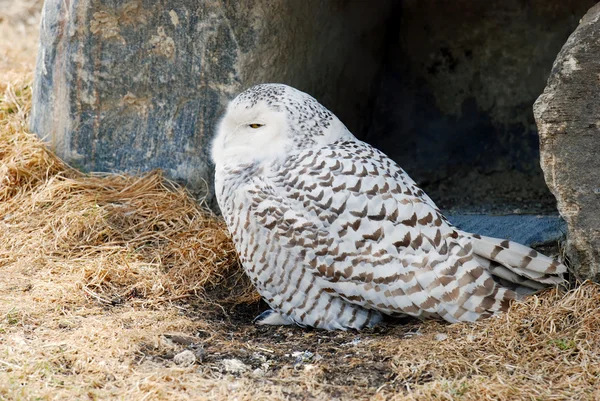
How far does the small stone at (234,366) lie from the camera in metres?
3.53

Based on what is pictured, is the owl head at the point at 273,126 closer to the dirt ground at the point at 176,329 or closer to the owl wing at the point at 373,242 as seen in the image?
the owl wing at the point at 373,242

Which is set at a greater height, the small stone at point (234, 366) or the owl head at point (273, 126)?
the owl head at point (273, 126)

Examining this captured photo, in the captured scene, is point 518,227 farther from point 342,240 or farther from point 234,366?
point 234,366

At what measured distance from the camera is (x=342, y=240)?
12.8 feet

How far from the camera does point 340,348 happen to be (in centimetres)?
379

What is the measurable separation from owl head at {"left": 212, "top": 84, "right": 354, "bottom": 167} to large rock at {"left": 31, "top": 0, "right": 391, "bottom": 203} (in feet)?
2.45

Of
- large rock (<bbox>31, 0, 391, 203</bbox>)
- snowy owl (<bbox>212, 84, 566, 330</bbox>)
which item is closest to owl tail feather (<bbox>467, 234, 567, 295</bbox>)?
snowy owl (<bbox>212, 84, 566, 330</bbox>)

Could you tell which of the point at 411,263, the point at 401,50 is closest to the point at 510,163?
the point at 401,50

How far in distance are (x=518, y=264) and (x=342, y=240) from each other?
2.86 ft

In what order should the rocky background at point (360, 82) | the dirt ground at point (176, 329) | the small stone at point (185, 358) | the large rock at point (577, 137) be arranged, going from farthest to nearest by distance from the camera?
the rocky background at point (360, 82) → the large rock at point (577, 137) → the small stone at point (185, 358) → the dirt ground at point (176, 329)

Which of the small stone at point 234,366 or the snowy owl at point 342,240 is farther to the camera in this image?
the snowy owl at point 342,240

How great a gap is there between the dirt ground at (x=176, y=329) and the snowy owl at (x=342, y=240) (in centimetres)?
14

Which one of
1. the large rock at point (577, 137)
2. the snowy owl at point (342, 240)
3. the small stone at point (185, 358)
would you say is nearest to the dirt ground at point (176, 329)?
the small stone at point (185, 358)

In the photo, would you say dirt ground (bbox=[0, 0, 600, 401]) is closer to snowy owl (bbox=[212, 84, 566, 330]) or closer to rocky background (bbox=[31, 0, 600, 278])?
snowy owl (bbox=[212, 84, 566, 330])
